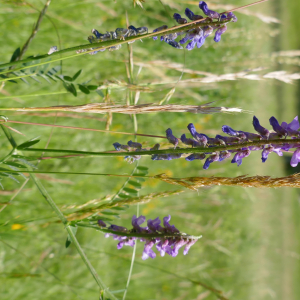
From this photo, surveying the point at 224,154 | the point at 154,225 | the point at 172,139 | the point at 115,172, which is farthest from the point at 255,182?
the point at 115,172

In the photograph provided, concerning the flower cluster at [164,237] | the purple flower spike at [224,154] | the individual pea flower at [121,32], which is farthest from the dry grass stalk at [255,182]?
the individual pea flower at [121,32]

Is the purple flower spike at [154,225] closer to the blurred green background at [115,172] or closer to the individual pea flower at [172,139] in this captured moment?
the blurred green background at [115,172]

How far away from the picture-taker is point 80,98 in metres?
2.57

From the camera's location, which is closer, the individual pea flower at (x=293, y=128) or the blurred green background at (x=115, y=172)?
the individual pea flower at (x=293, y=128)

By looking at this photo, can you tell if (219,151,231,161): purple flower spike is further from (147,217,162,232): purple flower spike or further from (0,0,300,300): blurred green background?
(147,217,162,232): purple flower spike

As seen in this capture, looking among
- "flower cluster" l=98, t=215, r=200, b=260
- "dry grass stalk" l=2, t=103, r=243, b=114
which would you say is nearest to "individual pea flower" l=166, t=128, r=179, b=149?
"dry grass stalk" l=2, t=103, r=243, b=114

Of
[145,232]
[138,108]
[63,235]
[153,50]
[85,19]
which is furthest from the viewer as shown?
[153,50]

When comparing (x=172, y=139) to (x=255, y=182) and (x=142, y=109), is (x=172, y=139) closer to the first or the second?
(x=142, y=109)

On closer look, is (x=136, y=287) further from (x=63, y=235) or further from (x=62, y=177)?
(x=62, y=177)

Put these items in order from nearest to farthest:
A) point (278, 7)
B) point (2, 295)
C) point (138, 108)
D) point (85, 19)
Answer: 1. point (138, 108)
2. point (2, 295)
3. point (85, 19)
4. point (278, 7)

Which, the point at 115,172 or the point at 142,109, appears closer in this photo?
the point at 142,109

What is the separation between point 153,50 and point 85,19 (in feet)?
2.48

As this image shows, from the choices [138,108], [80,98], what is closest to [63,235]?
[80,98]

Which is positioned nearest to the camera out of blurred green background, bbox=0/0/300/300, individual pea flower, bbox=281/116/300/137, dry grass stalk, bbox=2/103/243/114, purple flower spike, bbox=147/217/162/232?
individual pea flower, bbox=281/116/300/137
